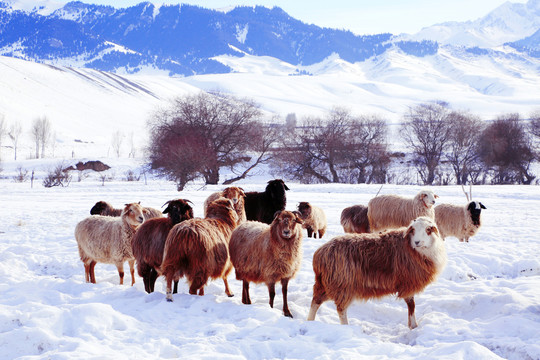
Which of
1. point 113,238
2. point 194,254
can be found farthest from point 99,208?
point 194,254

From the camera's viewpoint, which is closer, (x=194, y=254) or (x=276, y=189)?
(x=194, y=254)

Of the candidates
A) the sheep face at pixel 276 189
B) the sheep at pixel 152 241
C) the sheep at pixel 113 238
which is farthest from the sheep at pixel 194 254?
the sheep face at pixel 276 189

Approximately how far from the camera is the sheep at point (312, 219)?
44.8 feet

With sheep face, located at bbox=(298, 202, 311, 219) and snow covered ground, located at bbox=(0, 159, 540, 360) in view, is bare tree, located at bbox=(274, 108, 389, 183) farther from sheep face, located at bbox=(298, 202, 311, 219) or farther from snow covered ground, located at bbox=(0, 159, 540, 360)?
snow covered ground, located at bbox=(0, 159, 540, 360)

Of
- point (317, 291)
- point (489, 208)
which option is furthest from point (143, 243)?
point (489, 208)

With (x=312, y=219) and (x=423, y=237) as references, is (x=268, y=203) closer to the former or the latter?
(x=312, y=219)

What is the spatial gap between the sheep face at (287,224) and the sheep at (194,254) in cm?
105

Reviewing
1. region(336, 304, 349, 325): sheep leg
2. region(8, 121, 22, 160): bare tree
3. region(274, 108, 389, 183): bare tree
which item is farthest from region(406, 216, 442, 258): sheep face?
region(8, 121, 22, 160): bare tree

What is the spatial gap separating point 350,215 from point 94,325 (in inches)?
381

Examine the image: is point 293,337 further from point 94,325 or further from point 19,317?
point 19,317

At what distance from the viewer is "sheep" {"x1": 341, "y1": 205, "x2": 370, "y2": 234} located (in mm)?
13875

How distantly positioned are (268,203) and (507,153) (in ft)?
151

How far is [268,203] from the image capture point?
41.8 feet

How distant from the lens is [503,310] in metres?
7.12
